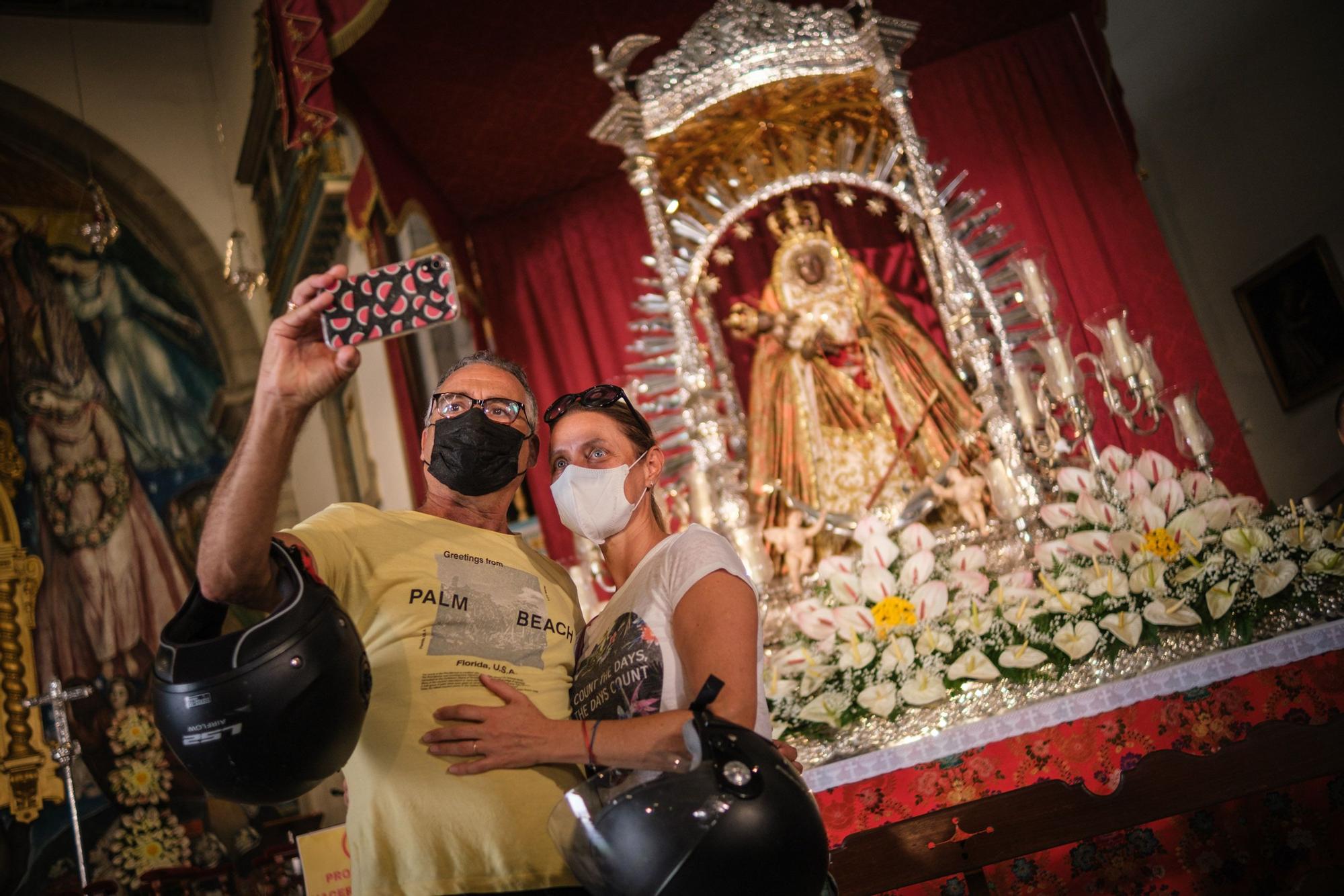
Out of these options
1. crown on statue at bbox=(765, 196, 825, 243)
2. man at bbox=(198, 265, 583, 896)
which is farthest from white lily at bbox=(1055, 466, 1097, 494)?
crown on statue at bbox=(765, 196, 825, 243)

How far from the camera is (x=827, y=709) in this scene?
283cm

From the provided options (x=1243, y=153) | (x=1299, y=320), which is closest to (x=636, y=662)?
(x=1299, y=320)

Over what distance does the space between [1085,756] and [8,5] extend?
8236mm

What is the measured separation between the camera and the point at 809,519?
15.2 feet

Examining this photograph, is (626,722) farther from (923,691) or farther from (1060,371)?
(1060,371)

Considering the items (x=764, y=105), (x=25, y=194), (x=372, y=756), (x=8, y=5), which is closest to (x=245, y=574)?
(x=372, y=756)

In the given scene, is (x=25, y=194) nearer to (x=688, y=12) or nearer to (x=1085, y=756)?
(x=688, y=12)

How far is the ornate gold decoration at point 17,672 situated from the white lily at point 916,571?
485 centimetres

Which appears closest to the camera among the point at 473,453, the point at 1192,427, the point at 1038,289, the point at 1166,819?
the point at 473,453

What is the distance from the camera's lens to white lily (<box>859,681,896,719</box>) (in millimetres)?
2744

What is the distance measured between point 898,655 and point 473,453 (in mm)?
1515

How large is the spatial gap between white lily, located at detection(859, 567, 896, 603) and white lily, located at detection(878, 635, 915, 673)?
155 millimetres

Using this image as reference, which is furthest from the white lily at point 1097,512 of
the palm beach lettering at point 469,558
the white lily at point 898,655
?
the palm beach lettering at point 469,558

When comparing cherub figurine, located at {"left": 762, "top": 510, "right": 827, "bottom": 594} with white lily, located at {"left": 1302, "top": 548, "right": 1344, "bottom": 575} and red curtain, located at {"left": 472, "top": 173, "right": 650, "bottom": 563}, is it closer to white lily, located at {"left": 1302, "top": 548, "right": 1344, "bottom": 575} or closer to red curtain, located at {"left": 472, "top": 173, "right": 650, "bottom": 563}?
red curtain, located at {"left": 472, "top": 173, "right": 650, "bottom": 563}
